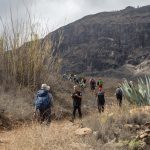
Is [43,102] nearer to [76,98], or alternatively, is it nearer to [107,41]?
[76,98]

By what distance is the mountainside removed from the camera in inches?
4555

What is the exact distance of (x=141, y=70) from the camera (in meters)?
104

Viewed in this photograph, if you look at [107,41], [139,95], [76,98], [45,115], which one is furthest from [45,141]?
[107,41]

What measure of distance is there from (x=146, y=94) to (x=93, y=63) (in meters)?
101

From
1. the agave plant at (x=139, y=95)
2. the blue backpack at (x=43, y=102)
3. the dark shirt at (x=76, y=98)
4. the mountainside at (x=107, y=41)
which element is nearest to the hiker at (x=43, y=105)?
the blue backpack at (x=43, y=102)

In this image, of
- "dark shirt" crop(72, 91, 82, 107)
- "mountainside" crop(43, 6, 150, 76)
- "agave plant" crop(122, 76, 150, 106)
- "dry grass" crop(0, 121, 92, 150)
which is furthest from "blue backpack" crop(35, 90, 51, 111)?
"mountainside" crop(43, 6, 150, 76)

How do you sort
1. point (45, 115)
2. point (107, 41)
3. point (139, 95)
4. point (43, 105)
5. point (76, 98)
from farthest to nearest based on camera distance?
point (107, 41) → point (76, 98) → point (139, 95) → point (45, 115) → point (43, 105)

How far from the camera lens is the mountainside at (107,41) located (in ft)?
380

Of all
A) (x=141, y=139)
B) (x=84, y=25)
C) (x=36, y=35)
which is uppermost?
(x=84, y=25)

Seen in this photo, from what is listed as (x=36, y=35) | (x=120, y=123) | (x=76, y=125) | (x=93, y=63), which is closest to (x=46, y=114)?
(x=76, y=125)

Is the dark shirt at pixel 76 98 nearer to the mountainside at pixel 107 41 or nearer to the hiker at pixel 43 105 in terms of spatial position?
the hiker at pixel 43 105

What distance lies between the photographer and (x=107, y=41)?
12900 centimetres

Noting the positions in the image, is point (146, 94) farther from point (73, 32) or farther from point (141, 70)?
point (73, 32)

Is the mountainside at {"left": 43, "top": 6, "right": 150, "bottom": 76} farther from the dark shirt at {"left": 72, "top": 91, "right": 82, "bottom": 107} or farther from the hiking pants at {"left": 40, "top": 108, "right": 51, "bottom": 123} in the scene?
the hiking pants at {"left": 40, "top": 108, "right": 51, "bottom": 123}
